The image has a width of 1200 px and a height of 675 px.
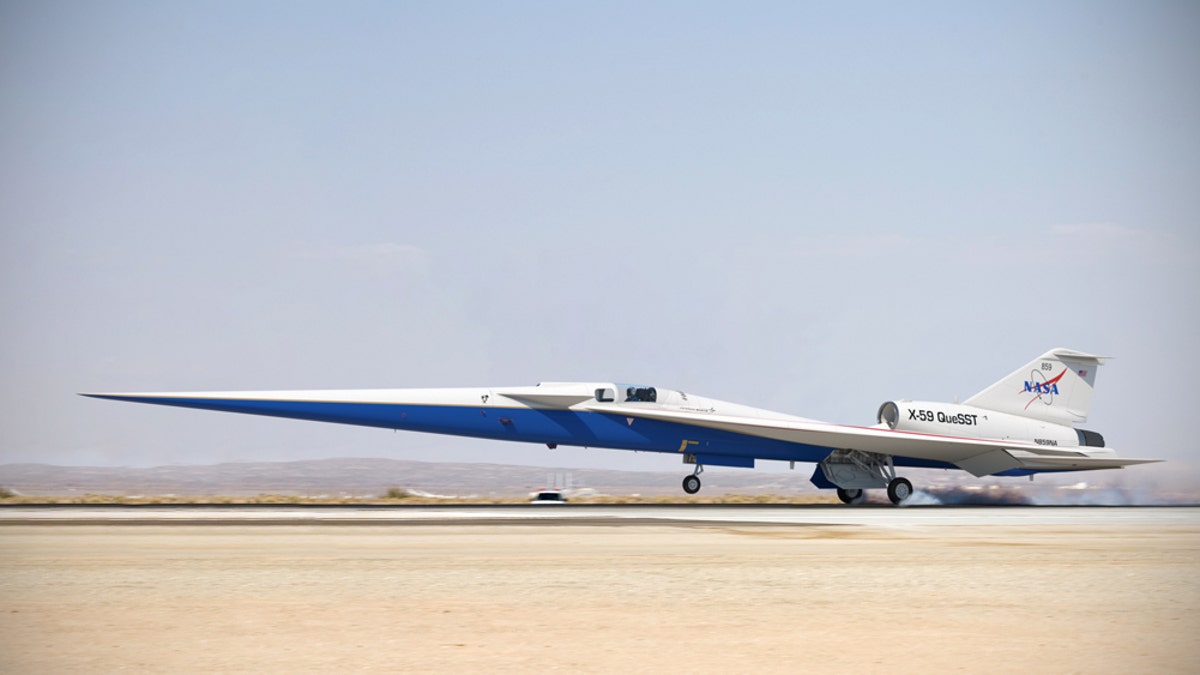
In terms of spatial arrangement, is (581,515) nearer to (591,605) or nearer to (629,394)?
(629,394)

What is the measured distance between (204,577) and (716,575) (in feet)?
21.8

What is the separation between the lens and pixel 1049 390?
134 ft

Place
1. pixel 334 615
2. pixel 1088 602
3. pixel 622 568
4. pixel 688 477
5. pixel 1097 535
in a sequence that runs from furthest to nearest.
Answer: pixel 688 477
pixel 1097 535
pixel 622 568
pixel 1088 602
pixel 334 615

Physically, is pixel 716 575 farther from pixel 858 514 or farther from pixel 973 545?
pixel 858 514

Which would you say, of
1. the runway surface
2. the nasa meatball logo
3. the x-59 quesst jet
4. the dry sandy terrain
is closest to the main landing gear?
the x-59 quesst jet

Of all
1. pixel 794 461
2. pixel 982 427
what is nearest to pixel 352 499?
pixel 794 461

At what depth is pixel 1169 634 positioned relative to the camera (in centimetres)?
1102

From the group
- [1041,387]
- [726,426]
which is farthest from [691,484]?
[1041,387]

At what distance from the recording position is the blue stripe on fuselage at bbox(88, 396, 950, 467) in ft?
112

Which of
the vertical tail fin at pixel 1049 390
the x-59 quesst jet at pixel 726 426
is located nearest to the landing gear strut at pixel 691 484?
the x-59 quesst jet at pixel 726 426

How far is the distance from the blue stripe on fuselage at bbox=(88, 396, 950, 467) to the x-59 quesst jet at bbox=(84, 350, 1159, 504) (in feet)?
0.10

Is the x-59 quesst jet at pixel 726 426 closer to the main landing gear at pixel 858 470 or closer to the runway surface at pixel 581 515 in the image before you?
the main landing gear at pixel 858 470

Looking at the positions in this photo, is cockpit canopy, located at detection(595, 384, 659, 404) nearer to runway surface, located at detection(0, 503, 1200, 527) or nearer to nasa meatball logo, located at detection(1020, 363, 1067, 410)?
runway surface, located at detection(0, 503, 1200, 527)

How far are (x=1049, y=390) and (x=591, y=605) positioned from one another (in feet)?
107
